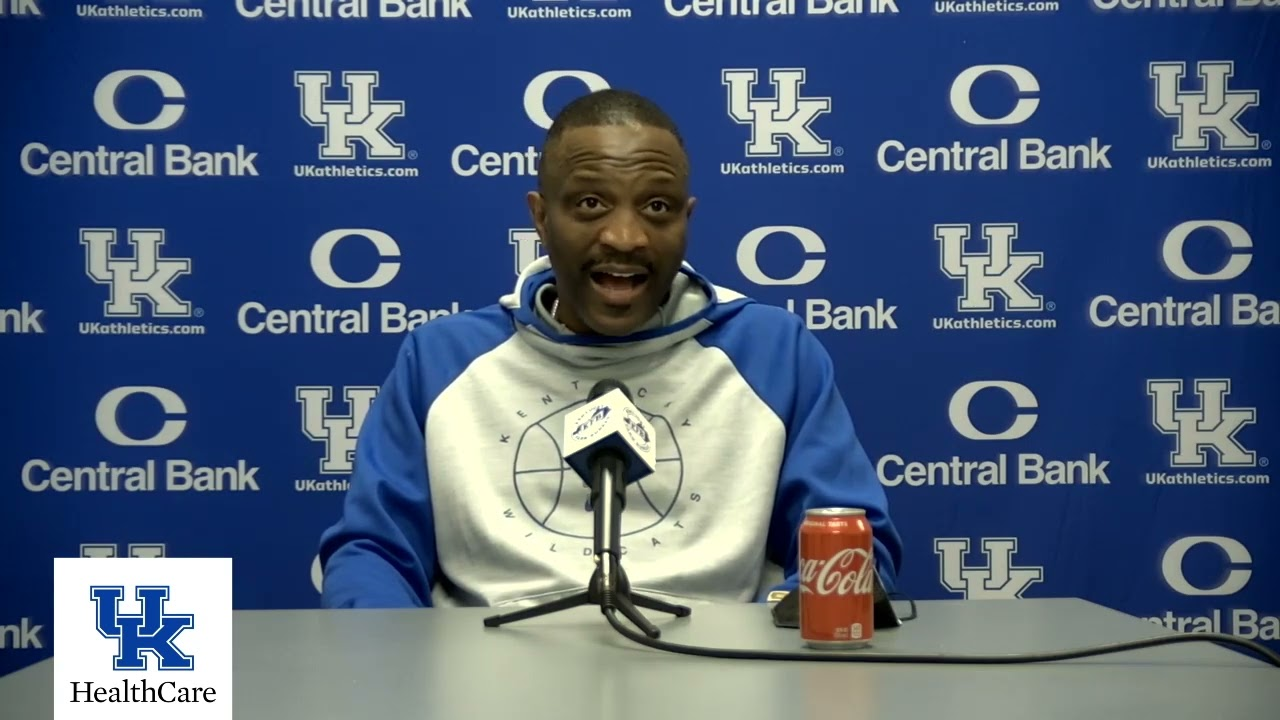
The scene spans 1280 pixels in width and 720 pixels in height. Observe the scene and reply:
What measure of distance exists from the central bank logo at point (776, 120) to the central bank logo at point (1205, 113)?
0.70 meters

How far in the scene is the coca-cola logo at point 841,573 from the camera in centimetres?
149

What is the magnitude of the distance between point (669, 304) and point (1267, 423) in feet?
4.69

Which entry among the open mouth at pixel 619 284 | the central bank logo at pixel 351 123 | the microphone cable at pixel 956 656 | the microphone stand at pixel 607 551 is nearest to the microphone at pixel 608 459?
the microphone stand at pixel 607 551

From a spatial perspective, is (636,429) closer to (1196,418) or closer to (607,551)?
(607,551)

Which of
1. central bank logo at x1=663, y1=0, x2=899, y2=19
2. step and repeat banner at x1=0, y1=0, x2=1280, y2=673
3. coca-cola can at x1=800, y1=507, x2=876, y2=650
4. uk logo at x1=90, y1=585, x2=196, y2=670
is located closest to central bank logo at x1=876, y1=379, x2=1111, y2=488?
step and repeat banner at x1=0, y1=0, x2=1280, y2=673

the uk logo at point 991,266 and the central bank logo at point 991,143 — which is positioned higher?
the central bank logo at point 991,143

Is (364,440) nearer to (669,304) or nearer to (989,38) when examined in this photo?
(669,304)

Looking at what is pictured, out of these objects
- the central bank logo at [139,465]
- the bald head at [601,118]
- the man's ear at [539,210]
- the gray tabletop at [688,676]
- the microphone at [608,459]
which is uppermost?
the bald head at [601,118]

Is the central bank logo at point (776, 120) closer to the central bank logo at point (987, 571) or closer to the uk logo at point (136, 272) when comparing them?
the central bank logo at point (987, 571)

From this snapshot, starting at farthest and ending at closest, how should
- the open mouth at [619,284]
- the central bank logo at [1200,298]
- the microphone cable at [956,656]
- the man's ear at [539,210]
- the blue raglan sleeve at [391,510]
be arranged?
the central bank logo at [1200,298]
the man's ear at [539,210]
the open mouth at [619,284]
the blue raglan sleeve at [391,510]
the microphone cable at [956,656]

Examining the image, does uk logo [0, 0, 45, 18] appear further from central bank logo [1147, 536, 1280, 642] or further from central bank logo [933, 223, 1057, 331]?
central bank logo [1147, 536, 1280, 642]

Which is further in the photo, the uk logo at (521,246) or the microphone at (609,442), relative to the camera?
the uk logo at (521,246)

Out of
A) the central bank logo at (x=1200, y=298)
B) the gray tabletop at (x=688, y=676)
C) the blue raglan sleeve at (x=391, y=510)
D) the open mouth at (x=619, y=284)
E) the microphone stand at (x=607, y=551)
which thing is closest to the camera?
the gray tabletop at (x=688, y=676)

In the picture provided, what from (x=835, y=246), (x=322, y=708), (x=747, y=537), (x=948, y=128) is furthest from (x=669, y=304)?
(x=322, y=708)
